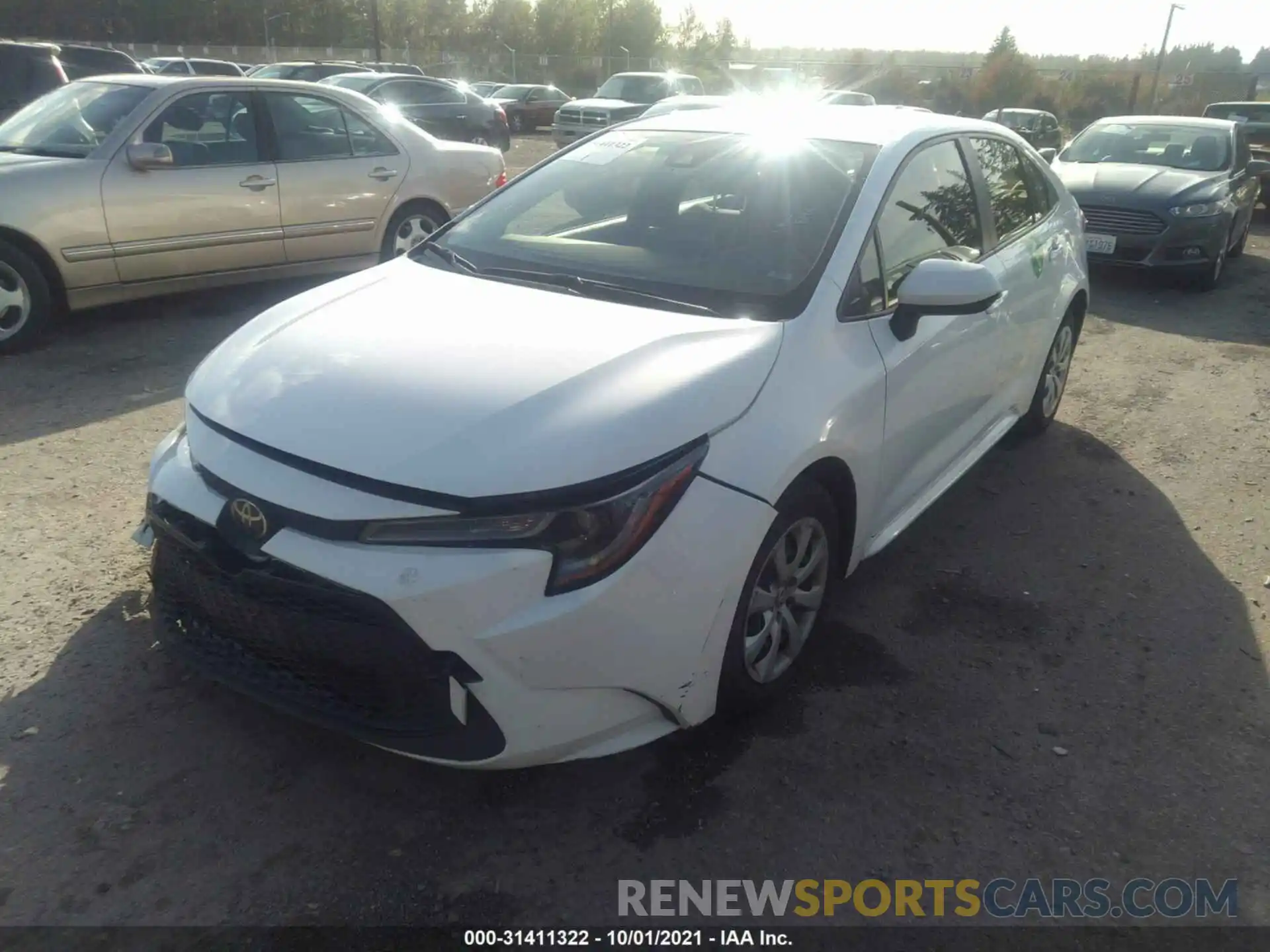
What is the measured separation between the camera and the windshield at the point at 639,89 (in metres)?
22.5

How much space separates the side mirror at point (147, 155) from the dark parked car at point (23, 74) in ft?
19.7

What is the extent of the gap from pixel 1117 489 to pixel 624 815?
136 inches

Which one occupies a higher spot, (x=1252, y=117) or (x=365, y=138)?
(x=365, y=138)

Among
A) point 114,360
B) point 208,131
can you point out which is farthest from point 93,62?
point 114,360

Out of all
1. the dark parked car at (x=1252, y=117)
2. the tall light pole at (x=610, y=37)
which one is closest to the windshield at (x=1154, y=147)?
the dark parked car at (x=1252, y=117)

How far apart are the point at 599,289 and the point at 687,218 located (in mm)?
542

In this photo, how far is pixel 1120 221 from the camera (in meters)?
9.28

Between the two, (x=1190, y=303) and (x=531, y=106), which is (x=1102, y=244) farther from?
(x=531, y=106)

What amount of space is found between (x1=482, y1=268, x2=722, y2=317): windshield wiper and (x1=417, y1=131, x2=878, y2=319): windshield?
0.03m

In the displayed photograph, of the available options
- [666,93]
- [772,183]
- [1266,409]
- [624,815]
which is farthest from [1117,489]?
[666,93]

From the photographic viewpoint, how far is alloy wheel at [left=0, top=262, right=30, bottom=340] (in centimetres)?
586

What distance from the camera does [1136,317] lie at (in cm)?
852

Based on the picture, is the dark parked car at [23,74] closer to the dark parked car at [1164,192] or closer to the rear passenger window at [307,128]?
the rear passenger window at [307,128]

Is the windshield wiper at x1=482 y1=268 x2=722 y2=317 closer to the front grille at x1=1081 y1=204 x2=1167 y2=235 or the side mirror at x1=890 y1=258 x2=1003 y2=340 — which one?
the side mirror at x1=890 y1=258 x2=1003 y2=340
